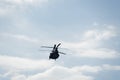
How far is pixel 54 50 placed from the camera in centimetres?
5247

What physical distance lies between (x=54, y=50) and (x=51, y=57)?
3036mm

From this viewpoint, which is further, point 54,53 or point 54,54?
point 54,53

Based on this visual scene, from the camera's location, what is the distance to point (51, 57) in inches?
2024

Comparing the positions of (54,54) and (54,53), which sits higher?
(54,53)
